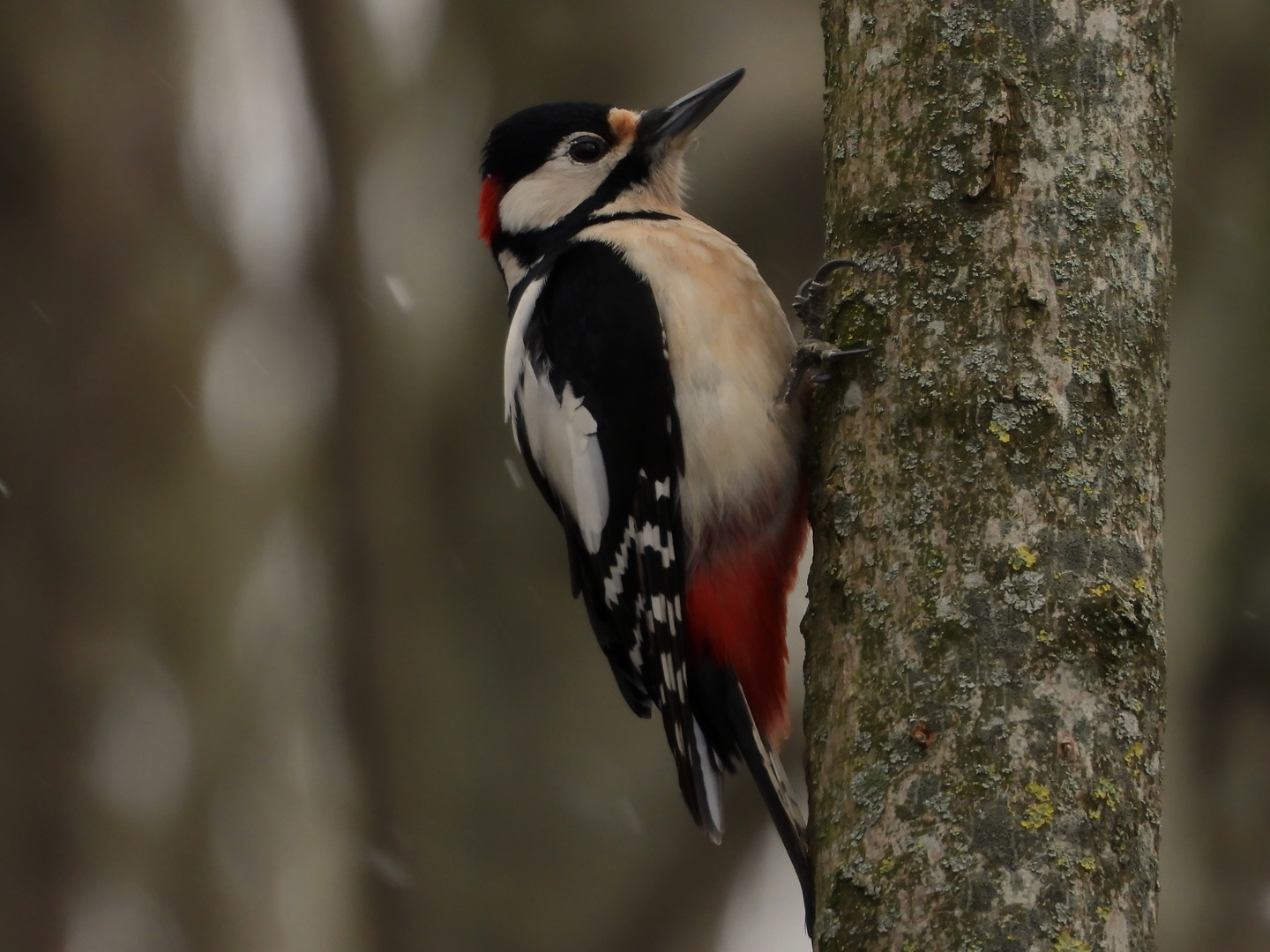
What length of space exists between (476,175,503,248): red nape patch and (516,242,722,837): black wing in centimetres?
65

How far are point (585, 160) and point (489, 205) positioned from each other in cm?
30

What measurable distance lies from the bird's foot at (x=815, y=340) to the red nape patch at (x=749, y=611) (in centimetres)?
39

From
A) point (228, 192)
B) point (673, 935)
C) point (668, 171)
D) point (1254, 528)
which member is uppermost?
point (668, 171)

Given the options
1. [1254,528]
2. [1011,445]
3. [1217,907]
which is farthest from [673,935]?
[1011,445]

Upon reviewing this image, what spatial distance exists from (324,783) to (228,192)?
7.43 ft

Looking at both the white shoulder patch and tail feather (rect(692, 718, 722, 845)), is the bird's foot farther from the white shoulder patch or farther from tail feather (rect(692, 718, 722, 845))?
tail feather (rect(692, 718, 722, 845))

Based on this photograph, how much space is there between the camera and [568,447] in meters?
3.09

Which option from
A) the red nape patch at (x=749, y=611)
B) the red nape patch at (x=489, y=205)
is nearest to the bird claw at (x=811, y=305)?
the red nape patch at (x=749, y=611)

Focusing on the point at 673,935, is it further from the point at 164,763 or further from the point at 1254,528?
the point at 1254,528

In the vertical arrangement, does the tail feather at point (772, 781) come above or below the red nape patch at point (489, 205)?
below

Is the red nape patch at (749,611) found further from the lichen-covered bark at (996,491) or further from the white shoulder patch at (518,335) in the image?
the lichen-covered bark at (996,491)

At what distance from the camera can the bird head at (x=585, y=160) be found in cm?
357

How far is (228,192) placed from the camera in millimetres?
5379

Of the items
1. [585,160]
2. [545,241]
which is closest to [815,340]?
[545,241]
